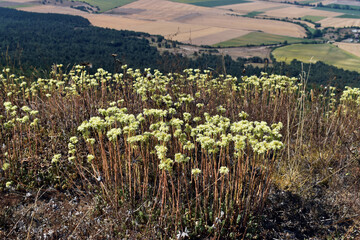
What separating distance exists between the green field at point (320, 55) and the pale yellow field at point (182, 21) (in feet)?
47.1

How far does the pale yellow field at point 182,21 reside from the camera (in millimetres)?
98875

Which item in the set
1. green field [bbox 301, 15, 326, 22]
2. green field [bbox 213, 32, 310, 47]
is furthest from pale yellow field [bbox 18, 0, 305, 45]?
green field [bbox 301, 15, 326, 22]

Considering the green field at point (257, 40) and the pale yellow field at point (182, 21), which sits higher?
the pale yellow field at point (182, 21)

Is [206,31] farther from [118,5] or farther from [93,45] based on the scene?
[118,5]

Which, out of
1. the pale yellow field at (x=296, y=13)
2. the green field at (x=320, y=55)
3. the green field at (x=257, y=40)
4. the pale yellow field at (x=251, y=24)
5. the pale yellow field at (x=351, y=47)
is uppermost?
the pale yellow field at (x=296, y=13)

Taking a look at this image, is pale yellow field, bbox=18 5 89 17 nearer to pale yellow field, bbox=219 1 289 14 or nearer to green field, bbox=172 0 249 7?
green field, bbox=172 0 249 7

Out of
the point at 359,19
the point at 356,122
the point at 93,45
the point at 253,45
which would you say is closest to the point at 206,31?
the point at 253,45

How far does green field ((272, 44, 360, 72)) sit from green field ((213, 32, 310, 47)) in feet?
23.2

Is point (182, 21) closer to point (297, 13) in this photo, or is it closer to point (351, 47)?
point (351, 47)

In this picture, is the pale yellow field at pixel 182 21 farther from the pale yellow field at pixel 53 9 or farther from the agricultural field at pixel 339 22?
the agricultural field at pixel 339 22

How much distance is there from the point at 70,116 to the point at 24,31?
12147cm

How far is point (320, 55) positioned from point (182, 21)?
55816mm

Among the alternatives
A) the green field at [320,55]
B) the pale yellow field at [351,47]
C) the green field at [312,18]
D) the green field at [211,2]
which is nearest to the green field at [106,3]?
the green field at [211,2]

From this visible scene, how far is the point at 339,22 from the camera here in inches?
4739
